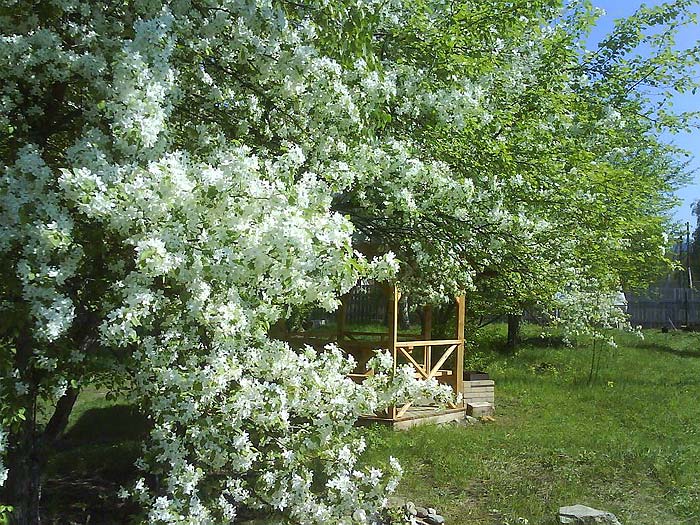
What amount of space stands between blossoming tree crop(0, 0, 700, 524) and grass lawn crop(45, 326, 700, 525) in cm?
199

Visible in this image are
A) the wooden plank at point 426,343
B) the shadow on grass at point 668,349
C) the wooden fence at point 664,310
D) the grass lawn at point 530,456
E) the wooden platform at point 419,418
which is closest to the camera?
the grass lawn at point 530,456

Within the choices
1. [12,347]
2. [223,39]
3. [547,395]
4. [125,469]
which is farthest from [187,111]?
[547,395]

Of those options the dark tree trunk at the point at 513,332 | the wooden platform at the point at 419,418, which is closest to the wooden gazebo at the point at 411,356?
the wooden platform at the point at 419,418

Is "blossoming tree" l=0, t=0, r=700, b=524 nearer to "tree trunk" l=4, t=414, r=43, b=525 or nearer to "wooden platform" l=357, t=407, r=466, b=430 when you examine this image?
"tree trunk" l=4, t=414, r=43, b=525

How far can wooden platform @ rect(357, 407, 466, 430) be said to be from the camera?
11.0m

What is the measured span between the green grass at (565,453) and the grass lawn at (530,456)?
18 millimetres

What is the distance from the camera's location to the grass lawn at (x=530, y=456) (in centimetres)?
735

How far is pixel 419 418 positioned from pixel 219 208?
8769mm

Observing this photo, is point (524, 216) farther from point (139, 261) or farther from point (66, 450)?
point (66, 450)

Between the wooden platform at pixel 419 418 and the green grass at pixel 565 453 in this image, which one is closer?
the green grass at pixel 565 453

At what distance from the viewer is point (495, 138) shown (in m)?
6.94

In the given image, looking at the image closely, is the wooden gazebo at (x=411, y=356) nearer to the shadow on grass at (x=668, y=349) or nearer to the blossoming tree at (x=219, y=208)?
the blossoming tree at (x=219, y=208)

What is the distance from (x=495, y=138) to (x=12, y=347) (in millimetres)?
4842

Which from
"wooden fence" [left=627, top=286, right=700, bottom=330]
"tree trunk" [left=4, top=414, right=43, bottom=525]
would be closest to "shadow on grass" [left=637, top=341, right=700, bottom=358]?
"wooden fence" [left=627, top=286, right=700, bottom=330]
